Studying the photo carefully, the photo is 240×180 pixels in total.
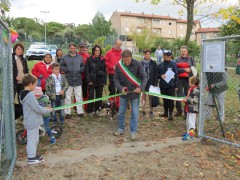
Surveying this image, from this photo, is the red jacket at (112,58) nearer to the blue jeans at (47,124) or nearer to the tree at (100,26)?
the blue jeans at (47,124)

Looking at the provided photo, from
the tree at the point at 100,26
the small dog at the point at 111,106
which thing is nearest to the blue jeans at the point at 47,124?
the small dog at the point at 111,106

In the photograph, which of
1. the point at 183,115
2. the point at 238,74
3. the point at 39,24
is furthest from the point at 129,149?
the point at 39,24

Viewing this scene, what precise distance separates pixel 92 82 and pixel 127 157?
2695 mm

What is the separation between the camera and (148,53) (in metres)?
7.14

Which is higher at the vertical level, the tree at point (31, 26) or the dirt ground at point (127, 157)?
the tree at point (31, 26)

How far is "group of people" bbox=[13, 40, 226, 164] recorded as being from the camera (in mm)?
4465

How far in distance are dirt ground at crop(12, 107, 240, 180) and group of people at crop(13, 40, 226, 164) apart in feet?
0.92

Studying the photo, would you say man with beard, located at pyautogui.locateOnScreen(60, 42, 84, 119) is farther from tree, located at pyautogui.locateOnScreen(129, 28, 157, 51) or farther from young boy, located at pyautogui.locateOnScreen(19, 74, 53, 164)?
tree, located at pyautogui.locateOnScreen(129, 28, 157, 51)

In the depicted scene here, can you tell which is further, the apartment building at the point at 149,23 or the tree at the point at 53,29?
the tree at the point at 53,29

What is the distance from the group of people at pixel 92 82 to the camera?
176 inches

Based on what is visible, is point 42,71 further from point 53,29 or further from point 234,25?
point 53,29

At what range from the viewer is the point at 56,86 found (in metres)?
6.10

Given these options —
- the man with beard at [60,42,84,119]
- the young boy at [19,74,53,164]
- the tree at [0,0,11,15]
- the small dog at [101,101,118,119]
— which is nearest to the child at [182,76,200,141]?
the small dog at [101,101,118,119]

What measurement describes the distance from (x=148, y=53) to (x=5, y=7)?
12.1ft
